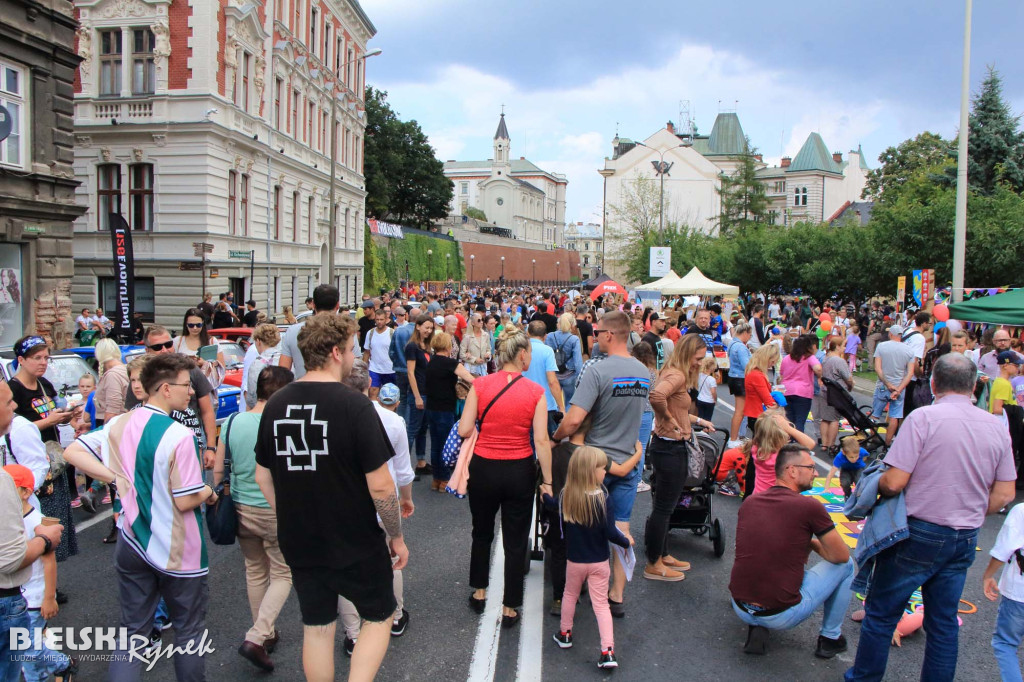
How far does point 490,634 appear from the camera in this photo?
4.76 meters

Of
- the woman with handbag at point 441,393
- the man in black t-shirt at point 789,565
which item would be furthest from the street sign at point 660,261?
the man in black t-shirt at point 789,565

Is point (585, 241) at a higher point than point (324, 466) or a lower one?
higher

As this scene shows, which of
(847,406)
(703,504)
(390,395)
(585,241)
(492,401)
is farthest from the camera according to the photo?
(585,241)

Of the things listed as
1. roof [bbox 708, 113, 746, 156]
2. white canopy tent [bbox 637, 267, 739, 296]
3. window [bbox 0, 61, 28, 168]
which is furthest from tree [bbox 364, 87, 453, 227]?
window [bbox 0, 61, 28, 168]

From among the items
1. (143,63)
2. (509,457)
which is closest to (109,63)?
(143,63)

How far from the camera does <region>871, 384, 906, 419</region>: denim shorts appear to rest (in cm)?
977

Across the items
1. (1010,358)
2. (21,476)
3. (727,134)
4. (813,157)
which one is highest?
(727,134)

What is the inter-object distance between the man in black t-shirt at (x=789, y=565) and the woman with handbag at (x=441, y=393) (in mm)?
3982

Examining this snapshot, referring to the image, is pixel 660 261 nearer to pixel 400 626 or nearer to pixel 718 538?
pixel 718 538

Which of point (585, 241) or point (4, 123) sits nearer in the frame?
point (4, 123)

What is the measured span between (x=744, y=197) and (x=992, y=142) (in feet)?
127

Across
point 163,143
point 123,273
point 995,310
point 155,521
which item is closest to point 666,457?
point 155,521

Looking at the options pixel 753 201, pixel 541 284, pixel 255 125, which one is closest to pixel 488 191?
pixel 541 284

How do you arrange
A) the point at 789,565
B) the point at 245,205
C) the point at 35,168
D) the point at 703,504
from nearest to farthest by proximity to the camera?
the point at 789,565 → the point at 703,504 → the point at 35,168 → the point at 245,205
